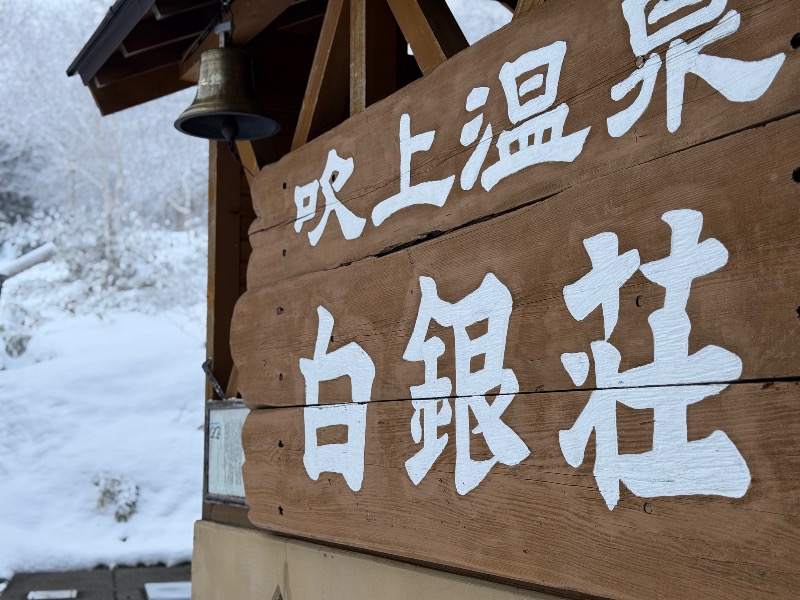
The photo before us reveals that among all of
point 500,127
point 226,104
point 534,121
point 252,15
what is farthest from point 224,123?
point 534,121

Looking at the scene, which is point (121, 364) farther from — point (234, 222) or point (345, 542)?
point (345, 542)

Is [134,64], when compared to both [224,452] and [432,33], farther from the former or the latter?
[432,33]

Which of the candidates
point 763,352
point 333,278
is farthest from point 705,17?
point 333,278

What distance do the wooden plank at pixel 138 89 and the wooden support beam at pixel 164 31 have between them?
1.11ft

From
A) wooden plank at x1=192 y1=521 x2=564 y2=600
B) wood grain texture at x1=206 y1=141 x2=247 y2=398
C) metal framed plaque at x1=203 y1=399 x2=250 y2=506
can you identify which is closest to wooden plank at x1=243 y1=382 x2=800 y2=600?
wooden plank at x1=192 y1=521 x2=564 y2=600

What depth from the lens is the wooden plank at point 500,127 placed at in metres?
1.66

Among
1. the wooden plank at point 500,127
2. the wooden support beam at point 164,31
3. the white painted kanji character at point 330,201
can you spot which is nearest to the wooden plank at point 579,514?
the wooden plank at point 500,127

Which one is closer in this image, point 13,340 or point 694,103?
point 694,103

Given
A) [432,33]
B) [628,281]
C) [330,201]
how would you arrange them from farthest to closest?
1. [330,201]
2. [432,33]
3. [628,281]

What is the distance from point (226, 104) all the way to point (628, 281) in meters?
2.36

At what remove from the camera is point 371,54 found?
328 centimetres

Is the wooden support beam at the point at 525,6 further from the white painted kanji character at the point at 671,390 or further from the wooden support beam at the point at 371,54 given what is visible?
the wooden support beam at the point at 371,54

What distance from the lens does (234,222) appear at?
4977 mm

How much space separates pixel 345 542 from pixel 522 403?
0.97 metres
